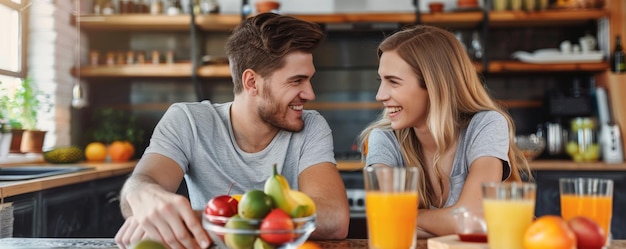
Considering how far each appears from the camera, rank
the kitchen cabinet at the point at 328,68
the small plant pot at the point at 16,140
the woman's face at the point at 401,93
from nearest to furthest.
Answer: the woman's face at the point at 401,93
the small plant pot at the point at 16,140
the kitchen cabinet at the point at 328,68

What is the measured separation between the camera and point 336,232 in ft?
5.34

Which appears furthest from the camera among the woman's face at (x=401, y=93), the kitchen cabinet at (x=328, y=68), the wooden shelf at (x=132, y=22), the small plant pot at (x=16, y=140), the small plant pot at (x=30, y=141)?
the wooden shelf at (x=132, y=22)

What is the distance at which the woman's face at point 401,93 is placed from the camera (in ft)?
6.82

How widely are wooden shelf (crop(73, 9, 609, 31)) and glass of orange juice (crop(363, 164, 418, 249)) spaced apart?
134 inches

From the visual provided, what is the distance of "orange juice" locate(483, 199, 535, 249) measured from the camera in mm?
1157

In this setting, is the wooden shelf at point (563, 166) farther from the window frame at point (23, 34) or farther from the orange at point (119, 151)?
the window frame at point (23, 34)

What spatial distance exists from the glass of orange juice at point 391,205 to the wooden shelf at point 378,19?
3.39 metres

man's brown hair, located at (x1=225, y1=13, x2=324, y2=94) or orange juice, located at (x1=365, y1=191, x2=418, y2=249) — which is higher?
man's brown hair, located at (x1=225, y1=13, x2=324, y2=94)

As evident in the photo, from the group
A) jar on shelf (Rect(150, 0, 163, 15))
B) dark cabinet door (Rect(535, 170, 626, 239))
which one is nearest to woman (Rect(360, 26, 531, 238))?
dark cabinet door (Rect(535, 170, 626, 239))

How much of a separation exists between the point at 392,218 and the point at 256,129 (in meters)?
1.01

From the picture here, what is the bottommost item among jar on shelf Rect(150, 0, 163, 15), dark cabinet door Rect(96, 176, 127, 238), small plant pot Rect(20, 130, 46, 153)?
dark cabinet door Rect(96, 176, 127, 238)

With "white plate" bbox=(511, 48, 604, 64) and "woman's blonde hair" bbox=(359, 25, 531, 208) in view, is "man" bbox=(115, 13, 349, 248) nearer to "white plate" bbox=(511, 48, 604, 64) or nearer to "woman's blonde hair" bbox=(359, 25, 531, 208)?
"woman's blonde hair" bbox=(359, 25, 531, 208)

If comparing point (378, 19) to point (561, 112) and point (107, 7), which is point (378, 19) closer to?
point (561, 112)

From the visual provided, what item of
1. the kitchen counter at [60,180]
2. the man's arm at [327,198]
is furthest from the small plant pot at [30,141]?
the man's arm at [327,198]
